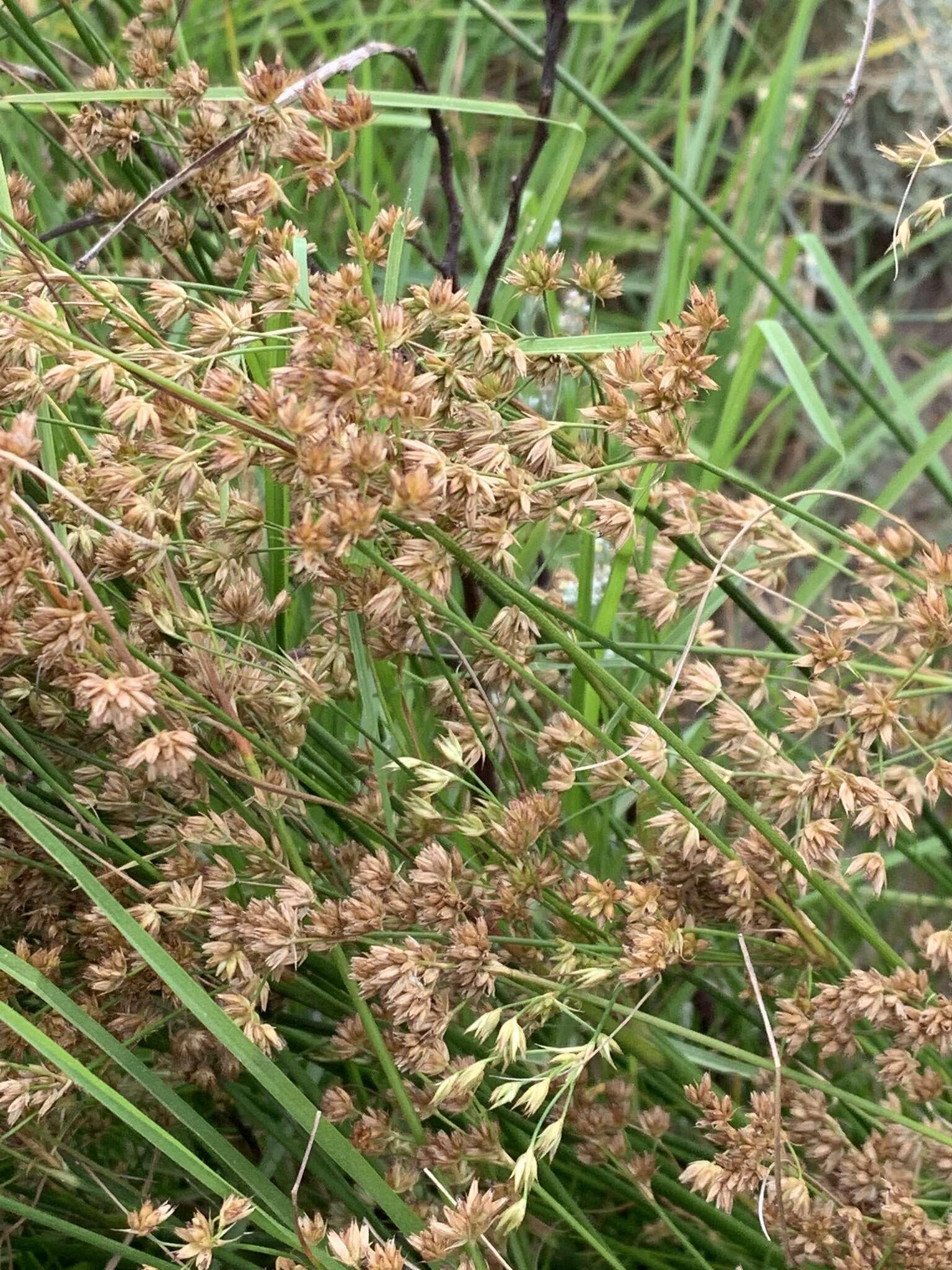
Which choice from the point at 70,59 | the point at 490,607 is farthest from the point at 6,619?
the point at 70,59

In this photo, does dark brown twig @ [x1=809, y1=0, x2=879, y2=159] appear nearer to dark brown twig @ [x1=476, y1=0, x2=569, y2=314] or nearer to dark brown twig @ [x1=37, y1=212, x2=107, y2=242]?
dark brown twig @ [x1=476, y1=0, x2=569, y2=314]

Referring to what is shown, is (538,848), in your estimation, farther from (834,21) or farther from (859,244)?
(834,21)

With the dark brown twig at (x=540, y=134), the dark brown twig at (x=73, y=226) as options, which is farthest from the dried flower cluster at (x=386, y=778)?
the dark brown twig at (x=540, y=134)

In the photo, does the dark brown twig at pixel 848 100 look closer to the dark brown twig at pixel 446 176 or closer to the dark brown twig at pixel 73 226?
the dark brown twig at pixel 446 176

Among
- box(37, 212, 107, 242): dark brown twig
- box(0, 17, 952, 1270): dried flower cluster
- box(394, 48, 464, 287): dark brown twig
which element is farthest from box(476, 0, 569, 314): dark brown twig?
box(37, 212, 107, 242): dark brown twig

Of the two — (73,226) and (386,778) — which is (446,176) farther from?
(386,778)

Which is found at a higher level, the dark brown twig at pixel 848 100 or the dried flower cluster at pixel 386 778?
the dark brown twig at pixel 848 100

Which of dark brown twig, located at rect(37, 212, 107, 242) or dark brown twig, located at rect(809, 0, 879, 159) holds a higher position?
dark brown twig, located at rect(809, 0, 879, 159)

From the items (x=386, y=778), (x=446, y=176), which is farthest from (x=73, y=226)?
(x=386, y=778)
